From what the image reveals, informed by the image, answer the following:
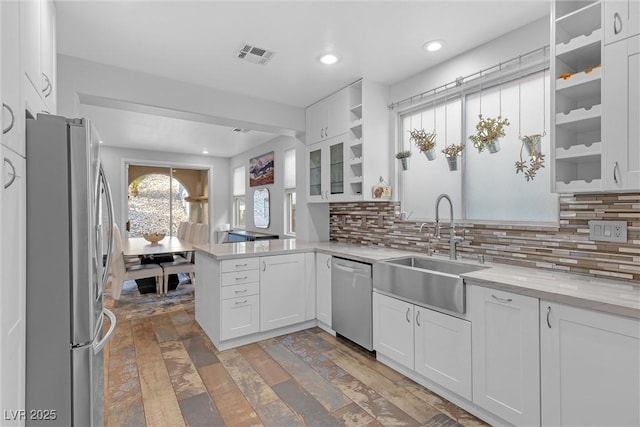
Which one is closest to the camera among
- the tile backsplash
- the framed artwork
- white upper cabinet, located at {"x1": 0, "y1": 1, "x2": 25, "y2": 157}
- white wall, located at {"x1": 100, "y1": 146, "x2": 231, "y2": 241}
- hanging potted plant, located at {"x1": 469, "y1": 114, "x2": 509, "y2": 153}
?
white upper cabinet, located at {"x1": 0, "y1": 1, "x2": 25, "y2": 157}

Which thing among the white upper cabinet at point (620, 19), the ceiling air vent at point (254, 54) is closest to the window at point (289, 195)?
the ceiling air vent at point (254, 54)

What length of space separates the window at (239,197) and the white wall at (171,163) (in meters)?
0.22

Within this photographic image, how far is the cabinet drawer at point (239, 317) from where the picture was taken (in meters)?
2.77

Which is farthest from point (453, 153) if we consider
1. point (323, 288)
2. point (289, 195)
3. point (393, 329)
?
point (289, 195)

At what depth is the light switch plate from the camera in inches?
67.9

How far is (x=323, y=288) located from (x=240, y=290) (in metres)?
0.81

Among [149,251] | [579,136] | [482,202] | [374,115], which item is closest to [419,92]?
[374,115]

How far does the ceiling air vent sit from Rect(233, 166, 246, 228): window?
178 inches

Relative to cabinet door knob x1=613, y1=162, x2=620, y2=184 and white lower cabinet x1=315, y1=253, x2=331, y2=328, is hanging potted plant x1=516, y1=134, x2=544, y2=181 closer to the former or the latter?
cabinet door knob x1=613, y1=162, x2=620, y2=184

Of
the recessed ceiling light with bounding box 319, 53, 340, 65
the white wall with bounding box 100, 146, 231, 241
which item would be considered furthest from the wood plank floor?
the white wall with bounding box 100, 146, 231, 241

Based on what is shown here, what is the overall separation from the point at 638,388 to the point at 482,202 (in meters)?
1.46

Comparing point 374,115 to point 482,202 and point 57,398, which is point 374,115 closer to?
point 482,202

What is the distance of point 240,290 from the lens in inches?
112

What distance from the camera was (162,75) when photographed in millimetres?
2893
